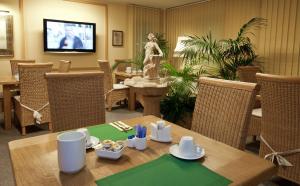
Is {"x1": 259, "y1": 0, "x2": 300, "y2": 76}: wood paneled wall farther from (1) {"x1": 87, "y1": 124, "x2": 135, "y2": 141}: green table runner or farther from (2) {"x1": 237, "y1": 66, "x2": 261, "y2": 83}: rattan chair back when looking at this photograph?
(1) {"x1": 87, "y1": 124, "x2": 135, "y2": 141}: green table runner

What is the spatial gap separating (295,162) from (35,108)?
3000 mm

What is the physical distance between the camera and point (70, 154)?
0.91 metres

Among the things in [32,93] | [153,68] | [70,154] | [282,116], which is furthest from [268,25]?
[70,154]

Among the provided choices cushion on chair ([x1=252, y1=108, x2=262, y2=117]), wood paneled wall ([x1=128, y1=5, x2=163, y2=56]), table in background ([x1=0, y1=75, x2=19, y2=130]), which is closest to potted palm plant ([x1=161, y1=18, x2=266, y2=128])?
cushion on chair ([x1=252, y1=108, x2=262, y2=117])

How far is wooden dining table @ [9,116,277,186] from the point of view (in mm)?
891

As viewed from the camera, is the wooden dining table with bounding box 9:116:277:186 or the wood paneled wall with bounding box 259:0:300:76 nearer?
the wooden dining table with bounding box 9:116:277:186

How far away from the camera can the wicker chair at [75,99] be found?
5.24 ft

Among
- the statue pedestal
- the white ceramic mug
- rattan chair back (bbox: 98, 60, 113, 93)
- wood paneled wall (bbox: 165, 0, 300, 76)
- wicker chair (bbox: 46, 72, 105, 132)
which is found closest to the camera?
the white ceramic mug

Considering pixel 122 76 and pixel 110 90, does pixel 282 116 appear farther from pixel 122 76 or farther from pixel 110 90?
→ pixel 122 76

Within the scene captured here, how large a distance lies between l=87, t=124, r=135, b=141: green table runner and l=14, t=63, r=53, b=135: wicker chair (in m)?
1.93

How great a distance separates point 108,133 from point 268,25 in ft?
12.8

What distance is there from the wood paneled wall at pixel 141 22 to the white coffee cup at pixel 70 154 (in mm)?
5386

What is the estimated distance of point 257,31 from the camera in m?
4.39

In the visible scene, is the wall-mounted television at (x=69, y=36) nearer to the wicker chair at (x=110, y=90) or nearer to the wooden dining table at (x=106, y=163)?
the wicker chair at (x=110, y=90)
